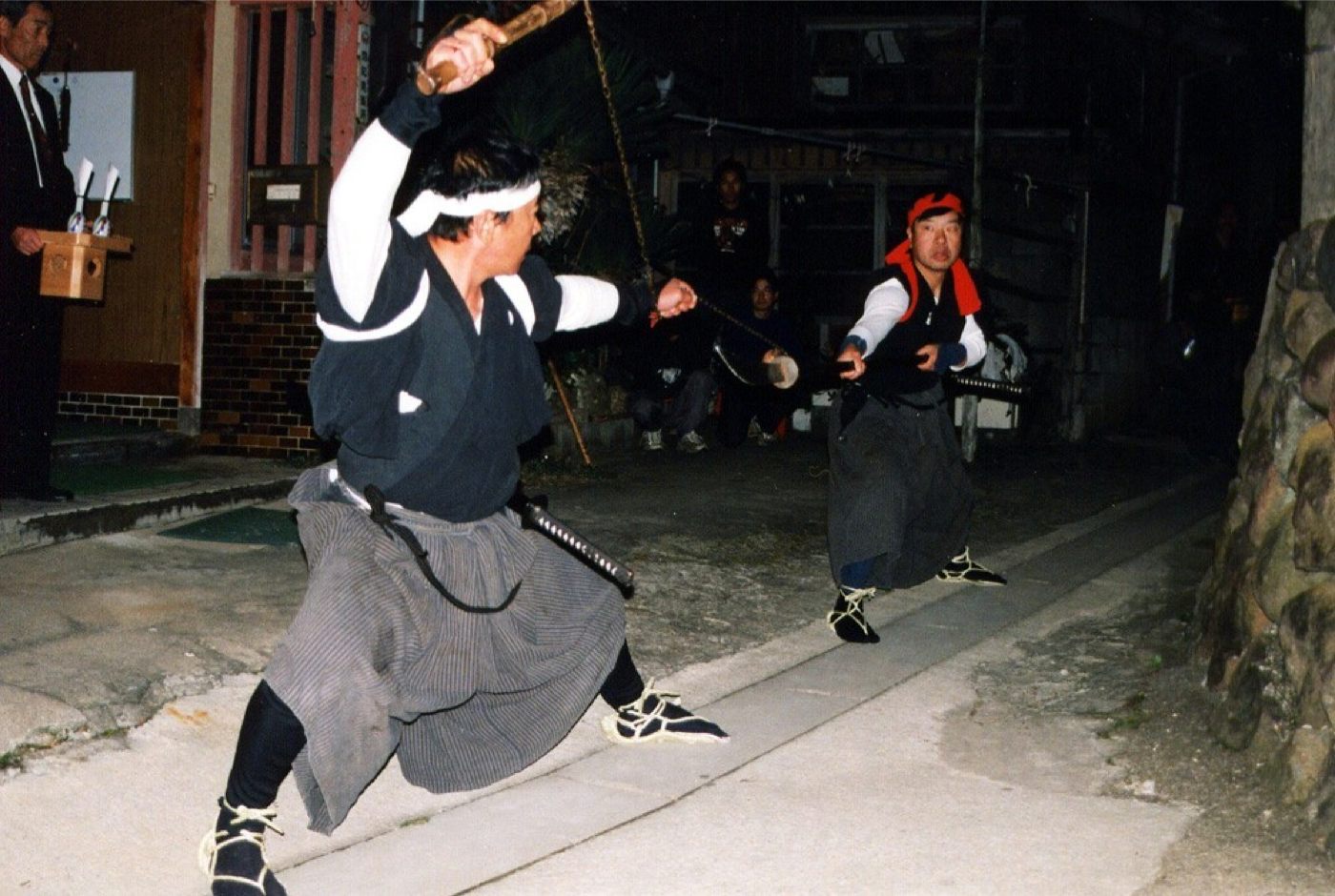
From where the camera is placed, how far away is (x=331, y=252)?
139 inches

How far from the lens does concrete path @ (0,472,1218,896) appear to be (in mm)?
3807

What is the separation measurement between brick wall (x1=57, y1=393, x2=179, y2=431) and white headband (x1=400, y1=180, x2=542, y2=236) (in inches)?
255

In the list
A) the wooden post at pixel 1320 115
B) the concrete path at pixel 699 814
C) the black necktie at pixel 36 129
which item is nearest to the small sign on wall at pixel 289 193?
the black necktie at pixel 36 129

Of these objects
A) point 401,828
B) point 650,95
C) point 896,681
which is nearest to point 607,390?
point 650,95

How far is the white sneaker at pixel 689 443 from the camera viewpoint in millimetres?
12055

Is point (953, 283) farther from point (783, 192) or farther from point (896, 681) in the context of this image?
point (783, 192)

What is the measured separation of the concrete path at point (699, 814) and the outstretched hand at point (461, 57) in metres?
1.91

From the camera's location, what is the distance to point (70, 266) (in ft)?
23.4

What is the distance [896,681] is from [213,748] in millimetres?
2471

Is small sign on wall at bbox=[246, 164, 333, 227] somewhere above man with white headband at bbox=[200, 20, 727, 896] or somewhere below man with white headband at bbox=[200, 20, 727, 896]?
above

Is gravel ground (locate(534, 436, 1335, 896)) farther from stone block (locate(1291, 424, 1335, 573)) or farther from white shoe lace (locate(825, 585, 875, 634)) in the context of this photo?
stone block (locate(1291, 424, 1335, 573))

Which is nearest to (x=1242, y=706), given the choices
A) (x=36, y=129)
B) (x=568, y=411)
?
(x=36, y=129)

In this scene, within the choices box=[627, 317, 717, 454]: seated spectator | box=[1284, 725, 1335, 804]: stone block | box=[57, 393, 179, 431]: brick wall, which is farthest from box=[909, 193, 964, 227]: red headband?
box=[57, 393, 179, 431]: brick wall

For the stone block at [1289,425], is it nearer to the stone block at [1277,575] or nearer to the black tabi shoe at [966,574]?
the stone block at [1277,575]
